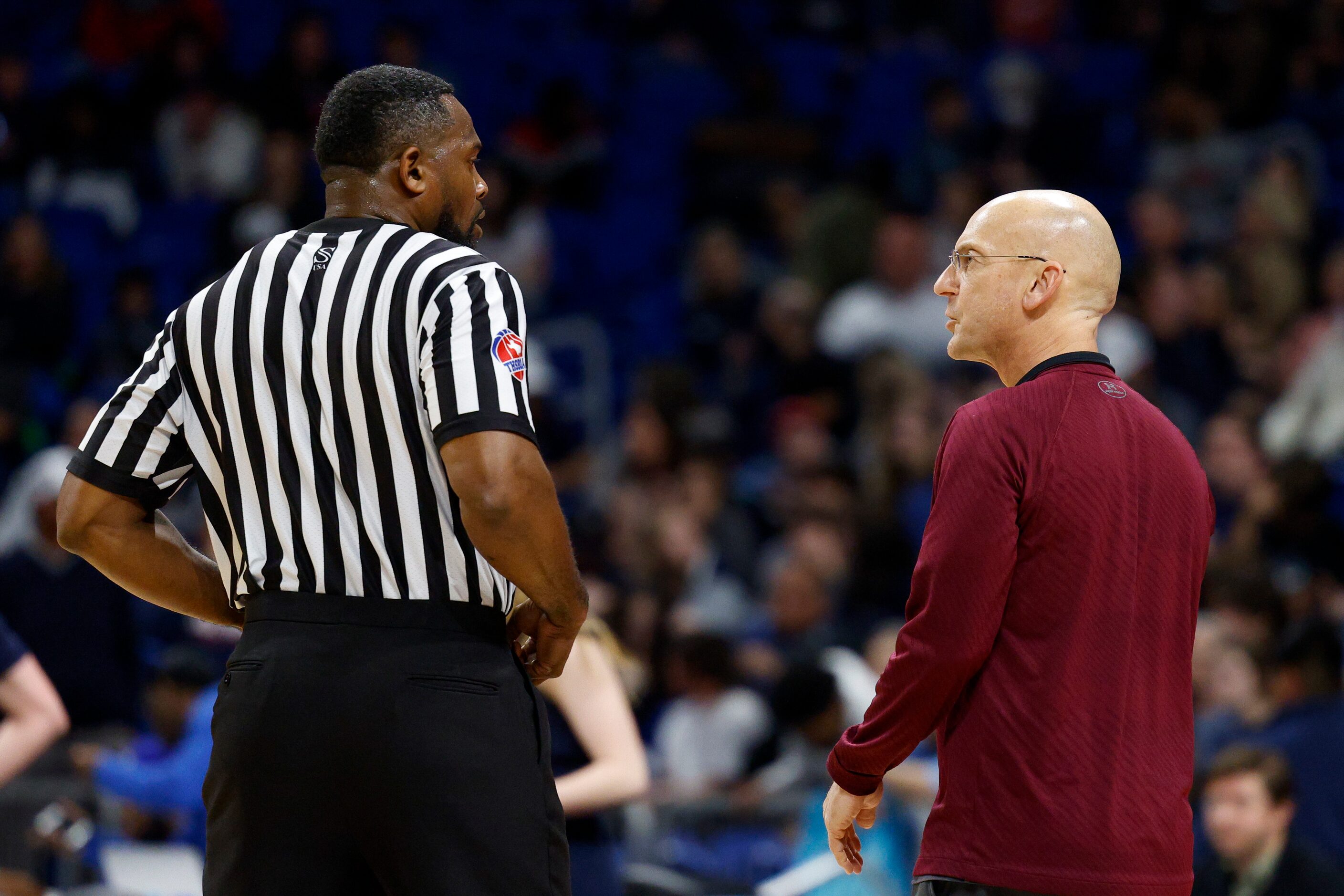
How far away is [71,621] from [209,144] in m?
4.78

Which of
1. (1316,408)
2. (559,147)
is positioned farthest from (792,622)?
(559,147)

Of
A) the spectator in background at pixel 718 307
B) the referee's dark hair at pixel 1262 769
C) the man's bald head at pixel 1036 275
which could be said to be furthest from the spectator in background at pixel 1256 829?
the spectator in background at pixel 718 307

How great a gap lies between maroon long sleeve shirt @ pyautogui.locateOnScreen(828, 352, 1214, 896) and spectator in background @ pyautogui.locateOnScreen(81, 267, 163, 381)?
8.26 meters

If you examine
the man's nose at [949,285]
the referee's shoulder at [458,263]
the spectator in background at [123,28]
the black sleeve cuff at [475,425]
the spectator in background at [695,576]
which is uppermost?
the spectator in background at [123,28]

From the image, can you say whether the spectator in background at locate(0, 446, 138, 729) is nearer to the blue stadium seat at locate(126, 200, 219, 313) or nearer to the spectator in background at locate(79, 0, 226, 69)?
the blue stadium seat at locate(126, 200, 219, 313)

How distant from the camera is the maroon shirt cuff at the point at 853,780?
297 cm

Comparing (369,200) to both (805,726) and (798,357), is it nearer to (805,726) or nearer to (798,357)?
(805,726)

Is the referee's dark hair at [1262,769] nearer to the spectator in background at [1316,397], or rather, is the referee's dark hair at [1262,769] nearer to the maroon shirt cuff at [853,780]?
the maroon shirt cuff at [853,780]

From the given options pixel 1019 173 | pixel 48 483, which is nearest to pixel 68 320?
pixel 48 483

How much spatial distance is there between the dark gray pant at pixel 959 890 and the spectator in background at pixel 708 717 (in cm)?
435

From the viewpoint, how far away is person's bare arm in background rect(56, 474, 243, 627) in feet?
10.3

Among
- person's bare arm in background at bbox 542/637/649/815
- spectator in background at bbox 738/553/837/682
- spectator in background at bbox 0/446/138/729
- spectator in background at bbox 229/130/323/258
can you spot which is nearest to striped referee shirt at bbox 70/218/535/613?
person's bare arm in background at bbox 542/637/649/815

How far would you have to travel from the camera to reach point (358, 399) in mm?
2879

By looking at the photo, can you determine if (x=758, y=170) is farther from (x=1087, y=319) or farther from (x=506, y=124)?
(x=1087, y=319)
